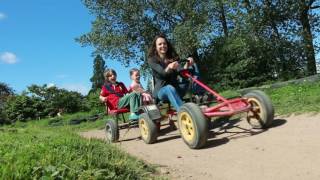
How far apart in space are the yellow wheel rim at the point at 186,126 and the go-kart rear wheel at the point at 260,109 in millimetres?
854

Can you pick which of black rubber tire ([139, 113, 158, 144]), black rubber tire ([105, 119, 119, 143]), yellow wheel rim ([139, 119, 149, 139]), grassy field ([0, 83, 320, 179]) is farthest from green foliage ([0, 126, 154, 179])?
black rubber tire ([105, 119, 119, 143])

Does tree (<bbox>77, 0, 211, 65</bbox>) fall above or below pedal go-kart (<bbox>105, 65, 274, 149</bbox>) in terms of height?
above

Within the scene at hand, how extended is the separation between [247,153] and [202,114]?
890 millimetres

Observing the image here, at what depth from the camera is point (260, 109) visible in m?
6.70

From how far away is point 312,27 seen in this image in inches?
851

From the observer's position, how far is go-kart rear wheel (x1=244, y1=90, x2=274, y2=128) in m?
Result: 6.59

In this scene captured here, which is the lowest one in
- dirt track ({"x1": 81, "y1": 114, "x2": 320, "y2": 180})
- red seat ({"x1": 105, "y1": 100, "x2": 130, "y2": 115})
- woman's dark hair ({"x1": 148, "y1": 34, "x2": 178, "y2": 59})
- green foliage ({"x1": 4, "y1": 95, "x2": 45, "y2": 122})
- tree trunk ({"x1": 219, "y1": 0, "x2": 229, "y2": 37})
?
dirt track ({"x1": 81, "y1": 114, "x2": 320, "y2": 180})

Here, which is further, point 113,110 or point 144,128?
point 113,110

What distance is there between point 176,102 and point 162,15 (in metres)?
19.7

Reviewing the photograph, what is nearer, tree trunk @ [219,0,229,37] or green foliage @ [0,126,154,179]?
green foliage @ [0,126,154,179]

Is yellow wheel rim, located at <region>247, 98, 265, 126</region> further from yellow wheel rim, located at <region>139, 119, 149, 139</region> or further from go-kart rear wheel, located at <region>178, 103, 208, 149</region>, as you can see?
yellow wheel rim, located at <region>139, 119, 149, 139</region>

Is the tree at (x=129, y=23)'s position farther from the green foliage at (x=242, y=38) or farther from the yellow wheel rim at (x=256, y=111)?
the yellow wheel rim at (x=256, y=111)

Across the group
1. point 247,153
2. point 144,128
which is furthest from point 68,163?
point 144,128

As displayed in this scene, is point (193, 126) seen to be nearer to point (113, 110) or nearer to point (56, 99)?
point (113, 110)
